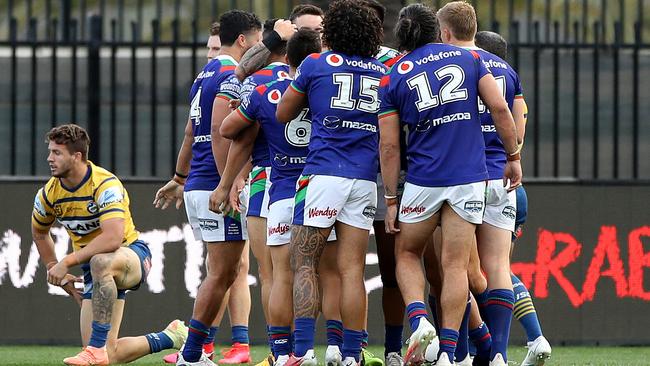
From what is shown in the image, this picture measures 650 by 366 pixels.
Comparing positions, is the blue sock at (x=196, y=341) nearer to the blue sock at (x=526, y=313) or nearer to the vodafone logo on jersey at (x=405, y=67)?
the blue sock at (x=526, y=313)

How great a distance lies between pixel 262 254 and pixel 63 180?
1.46 m

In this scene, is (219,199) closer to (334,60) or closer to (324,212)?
(324,212)

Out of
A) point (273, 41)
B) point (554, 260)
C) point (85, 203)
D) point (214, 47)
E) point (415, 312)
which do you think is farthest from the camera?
point (554, 260)

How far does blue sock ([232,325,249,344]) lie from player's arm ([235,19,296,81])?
6.97 feet

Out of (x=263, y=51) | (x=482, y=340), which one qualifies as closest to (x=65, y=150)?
(x=263, y=51)

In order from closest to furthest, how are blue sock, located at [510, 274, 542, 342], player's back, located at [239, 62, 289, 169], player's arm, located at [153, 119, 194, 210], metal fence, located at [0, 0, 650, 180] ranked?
player's back, located at [239, 62, 289, 169]
blue sock, located at [510, 274, 542, 342]
player's arm, located at [153, 119, 194, 210]
metal fence, located at [0, 0, 650, 180]

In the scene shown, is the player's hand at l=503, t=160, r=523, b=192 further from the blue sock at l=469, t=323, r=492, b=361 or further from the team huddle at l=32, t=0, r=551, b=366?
the blue sock at l=469, t=323, r=492, b=361

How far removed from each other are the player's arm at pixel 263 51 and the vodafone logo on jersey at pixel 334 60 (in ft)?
2.40

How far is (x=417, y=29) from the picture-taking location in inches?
312

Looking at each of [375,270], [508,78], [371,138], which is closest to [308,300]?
[371,138]

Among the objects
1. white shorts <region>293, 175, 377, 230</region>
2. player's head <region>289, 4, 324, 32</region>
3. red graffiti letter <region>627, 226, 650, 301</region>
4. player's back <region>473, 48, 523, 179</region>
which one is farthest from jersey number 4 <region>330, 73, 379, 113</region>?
red graffiti letter <region>627, 226, 650, 301</region>

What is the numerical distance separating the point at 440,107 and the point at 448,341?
4.05 ft

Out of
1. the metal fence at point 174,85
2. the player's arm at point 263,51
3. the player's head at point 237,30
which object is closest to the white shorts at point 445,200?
the player's arm at point 263,51

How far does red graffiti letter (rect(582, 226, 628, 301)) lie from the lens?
12.0 meters
